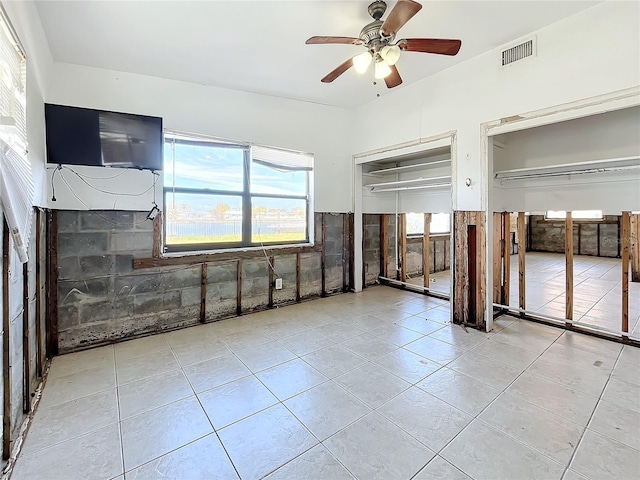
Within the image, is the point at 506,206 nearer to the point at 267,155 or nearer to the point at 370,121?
the point at 370,121

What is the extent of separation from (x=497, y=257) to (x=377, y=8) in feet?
10.9

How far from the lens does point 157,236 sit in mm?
3488

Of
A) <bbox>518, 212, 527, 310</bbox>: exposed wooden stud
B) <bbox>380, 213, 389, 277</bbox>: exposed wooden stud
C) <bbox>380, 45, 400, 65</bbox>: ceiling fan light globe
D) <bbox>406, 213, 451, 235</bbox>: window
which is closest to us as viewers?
<bbox>380, 45, 400, 65</bbox>: ceiling fan light globe

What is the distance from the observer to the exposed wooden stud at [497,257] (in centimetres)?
392

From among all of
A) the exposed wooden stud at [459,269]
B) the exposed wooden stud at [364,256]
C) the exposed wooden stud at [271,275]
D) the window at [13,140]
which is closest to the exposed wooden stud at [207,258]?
the exposed wooden stud at [271,275]

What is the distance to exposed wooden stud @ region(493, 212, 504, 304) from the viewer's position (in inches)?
154

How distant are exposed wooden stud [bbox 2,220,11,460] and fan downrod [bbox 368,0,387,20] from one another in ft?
9.64

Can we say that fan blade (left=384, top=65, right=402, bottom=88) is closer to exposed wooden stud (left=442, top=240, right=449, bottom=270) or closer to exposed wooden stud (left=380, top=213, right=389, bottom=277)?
exposed wooden stud (left=380, top=213, right=389, bottom=277)

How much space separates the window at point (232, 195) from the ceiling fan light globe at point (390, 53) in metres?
2.28

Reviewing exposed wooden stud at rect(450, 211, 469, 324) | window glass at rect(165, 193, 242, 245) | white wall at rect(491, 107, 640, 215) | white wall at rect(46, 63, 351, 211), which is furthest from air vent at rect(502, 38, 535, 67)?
window glass at rect(165, 193, 242, 245)

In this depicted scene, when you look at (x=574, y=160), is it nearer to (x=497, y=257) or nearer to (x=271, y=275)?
(x=497, y=257)

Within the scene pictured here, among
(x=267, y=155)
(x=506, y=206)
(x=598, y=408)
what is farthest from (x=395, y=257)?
(x=598, y=408)

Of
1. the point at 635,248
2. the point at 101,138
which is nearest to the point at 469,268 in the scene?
the point at 101,138

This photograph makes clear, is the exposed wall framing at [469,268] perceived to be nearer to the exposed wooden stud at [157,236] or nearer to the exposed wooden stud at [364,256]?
the exposed wooden stud at [364,256]
